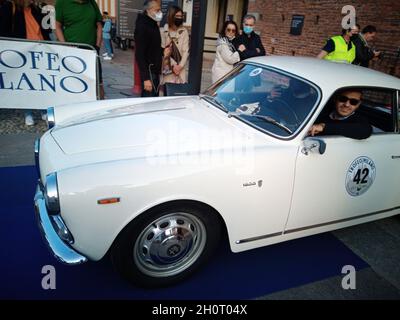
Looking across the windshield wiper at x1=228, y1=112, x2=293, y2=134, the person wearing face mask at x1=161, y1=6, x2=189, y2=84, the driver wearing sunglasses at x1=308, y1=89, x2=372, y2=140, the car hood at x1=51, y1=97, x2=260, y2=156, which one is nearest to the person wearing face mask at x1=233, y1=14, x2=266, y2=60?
the person wearing face mask at x1=161, y1=6, x2=189, y2=84

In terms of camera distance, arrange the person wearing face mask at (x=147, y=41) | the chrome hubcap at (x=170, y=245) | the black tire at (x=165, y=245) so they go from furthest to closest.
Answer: the person wearing face mask at (x=147, y=41), the chrome hubcap at (x=170, y=245), the black tire at (x=165, y=245)

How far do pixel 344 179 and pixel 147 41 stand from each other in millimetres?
3645

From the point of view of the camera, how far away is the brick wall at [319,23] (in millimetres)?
7738

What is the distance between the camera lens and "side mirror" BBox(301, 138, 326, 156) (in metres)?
2.44

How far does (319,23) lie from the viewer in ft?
31.9

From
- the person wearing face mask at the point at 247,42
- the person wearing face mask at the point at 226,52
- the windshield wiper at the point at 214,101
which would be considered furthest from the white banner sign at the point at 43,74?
the windshield wiper at the point at 214,101

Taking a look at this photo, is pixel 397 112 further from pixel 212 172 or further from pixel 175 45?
pixel 175 45

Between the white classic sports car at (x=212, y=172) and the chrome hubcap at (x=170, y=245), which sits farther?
the chrome hubcap at (x=170, y=245)

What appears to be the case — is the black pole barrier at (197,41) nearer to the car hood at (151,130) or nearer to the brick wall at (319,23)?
the car hood at (151,130)

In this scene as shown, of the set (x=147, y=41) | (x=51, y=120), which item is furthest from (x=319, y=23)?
(x=51, y=120)

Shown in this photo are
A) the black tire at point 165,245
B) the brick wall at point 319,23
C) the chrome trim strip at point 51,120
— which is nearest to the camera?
the black tire at point 165,245

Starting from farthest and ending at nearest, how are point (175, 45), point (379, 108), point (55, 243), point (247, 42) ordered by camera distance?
point (175, 45)
point (247, 42)
point (379, 108)
point (55, 243)

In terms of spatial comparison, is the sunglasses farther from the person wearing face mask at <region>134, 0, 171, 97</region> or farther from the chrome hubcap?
the person wearing face mask at <region>134, 0, 171, 97</region>

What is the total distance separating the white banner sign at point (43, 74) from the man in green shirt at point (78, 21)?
0.36 metres
